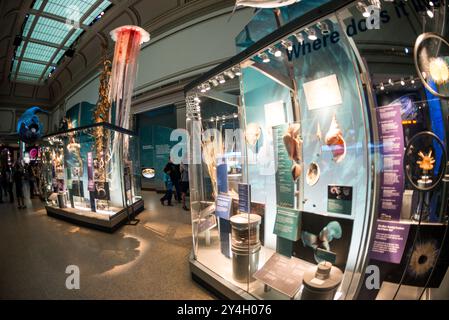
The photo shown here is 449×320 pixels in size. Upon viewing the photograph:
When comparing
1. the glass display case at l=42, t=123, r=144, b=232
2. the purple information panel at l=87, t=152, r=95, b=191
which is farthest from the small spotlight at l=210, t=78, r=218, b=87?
the purple information panel at l=87, t=152, r=95, b=191

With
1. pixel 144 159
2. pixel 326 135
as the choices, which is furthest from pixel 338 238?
pixel 144 159

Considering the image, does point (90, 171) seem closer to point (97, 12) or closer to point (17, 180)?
point (17, 180)

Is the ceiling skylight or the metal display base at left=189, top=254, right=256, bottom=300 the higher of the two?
the ceiling skylight

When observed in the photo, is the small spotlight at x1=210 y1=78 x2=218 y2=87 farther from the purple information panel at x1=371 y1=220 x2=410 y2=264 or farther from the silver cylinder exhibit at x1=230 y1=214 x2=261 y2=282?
the purple information panel at x1=371 y1=220 x2=410 y2=264

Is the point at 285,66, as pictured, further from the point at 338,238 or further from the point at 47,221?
the point at 47,221

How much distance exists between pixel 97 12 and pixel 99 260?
7406mm

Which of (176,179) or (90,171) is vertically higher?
(90,171)

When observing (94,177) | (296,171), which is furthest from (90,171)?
(296,171)

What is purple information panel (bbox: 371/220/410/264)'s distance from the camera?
1.48m

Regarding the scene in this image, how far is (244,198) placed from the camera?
2.16 m

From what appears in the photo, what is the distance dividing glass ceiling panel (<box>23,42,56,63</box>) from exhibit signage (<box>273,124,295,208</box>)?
11.7 meters

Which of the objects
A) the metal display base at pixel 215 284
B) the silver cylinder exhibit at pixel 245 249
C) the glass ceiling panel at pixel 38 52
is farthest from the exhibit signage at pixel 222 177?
the glass ceiling panel at pixel 38 52

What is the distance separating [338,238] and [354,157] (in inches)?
27.7
